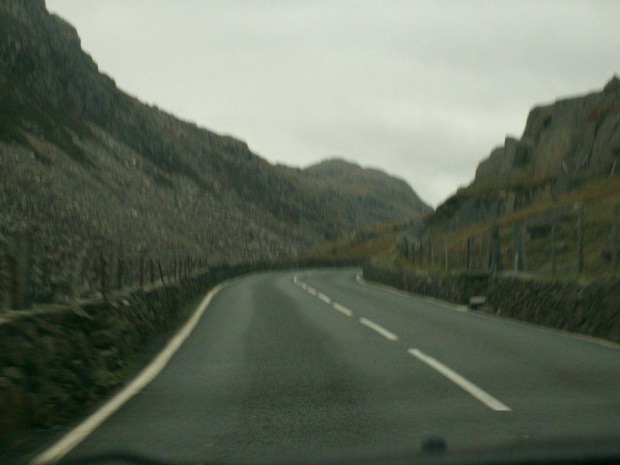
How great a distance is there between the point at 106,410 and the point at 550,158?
2475 inches

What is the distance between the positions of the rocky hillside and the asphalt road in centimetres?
4124

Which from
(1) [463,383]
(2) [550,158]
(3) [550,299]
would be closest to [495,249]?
(3) [550,299]

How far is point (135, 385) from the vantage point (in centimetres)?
846

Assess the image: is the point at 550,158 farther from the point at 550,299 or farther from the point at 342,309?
the point at 550,299

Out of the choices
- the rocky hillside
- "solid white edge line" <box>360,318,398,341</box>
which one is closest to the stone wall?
"solid white edge line" <box>360,318,398,341</box>

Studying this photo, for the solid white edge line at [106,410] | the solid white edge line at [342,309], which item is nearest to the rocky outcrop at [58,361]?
the solid white edge line at [106,410]

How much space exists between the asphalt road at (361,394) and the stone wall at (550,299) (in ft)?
2.15

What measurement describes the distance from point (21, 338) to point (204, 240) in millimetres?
91038

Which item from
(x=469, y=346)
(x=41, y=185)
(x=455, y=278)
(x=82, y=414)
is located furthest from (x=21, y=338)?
(x=41, y=185)

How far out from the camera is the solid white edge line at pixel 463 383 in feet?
23.2

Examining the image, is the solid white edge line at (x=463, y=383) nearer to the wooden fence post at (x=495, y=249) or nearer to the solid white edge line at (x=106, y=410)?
the solid white edge line at (x=106, y=410)

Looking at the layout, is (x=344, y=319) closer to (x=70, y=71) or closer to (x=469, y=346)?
(x=469, y=346)

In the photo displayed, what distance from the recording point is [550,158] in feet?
213

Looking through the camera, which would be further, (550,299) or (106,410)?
(550,299)
